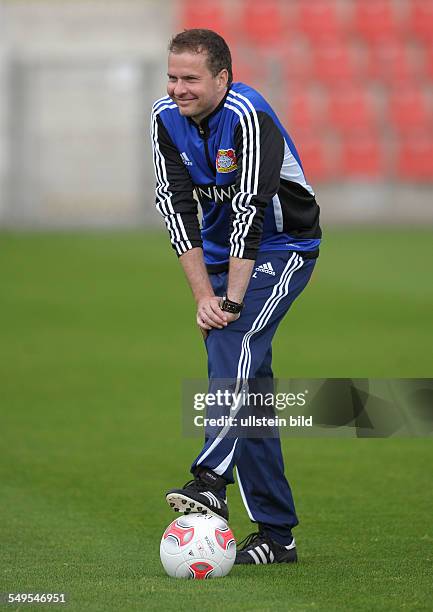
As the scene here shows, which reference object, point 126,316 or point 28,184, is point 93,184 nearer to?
point 28,184

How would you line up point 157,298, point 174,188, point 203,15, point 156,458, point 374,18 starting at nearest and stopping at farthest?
point 174,188
point 156,458
point 157,298
point 203,15
point 374,18

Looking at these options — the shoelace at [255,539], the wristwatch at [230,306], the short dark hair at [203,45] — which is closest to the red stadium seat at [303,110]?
the shoelace at [255,539]

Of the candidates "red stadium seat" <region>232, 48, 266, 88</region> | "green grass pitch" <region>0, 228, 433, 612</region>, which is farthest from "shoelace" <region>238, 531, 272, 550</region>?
"red stadium seat" <region>232, 48, 266, 88</region>

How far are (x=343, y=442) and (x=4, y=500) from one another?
2.53 meters

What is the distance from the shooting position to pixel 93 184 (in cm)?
2997

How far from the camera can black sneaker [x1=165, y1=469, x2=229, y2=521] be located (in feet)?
15.9

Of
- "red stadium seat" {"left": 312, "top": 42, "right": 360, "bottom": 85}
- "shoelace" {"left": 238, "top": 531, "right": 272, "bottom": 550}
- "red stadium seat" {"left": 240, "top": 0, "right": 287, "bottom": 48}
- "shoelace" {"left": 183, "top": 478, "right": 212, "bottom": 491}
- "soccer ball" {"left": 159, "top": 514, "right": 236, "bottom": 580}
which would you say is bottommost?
"shoelace" {"left": 238, "top": 531, "right": 272, "bottom": 550}

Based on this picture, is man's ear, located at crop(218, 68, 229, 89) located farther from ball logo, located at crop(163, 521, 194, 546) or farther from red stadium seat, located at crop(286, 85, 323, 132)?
red stadium seat, located at crop(286, 85, 323, 132)

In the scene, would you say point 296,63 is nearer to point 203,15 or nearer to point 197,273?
point 203,15

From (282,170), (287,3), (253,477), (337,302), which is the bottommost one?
(337,302)

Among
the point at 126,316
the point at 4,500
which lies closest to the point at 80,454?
the point at 4,500

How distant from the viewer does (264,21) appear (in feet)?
97.7

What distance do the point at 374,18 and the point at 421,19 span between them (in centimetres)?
107

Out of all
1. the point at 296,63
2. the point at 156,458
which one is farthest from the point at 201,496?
the point at 296,63
